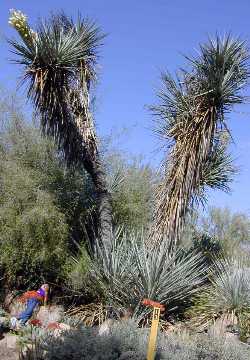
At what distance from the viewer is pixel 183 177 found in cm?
1105

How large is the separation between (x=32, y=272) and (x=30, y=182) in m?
2.21

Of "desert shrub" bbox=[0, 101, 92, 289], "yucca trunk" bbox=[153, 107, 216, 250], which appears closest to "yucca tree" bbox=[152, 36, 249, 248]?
"yucca trunk" bbox=[153, 107, 216, 250]

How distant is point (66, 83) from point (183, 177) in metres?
3.11

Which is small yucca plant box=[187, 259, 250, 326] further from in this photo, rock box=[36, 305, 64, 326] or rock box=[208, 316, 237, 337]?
rock box=[36, 305, 64, 326]

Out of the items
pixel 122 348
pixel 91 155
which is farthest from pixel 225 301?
pixel 122 348

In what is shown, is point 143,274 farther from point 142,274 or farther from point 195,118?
point 195,118

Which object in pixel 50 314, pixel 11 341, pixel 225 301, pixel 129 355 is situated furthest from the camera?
pixel 50 314

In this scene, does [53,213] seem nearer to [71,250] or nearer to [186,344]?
[71,250]

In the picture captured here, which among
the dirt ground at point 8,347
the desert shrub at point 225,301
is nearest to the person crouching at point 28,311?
the dirt ground at point 8,347

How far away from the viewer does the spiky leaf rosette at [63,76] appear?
34.9 feet

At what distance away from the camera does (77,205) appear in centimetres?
1312

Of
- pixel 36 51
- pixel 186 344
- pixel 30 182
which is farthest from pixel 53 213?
pixel 186 344

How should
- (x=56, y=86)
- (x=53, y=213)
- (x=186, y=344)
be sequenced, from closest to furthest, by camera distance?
(x=186, y=344) < (x=56, y=86) < (x=53, y=213)

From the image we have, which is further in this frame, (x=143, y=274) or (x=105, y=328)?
(x=143, y=274)
